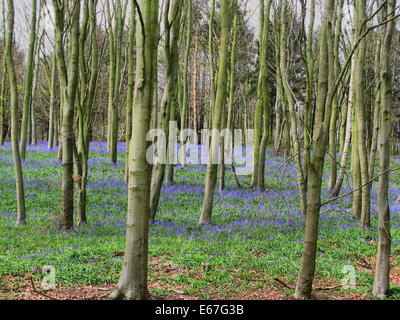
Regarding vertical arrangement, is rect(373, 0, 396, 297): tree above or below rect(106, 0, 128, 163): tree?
below

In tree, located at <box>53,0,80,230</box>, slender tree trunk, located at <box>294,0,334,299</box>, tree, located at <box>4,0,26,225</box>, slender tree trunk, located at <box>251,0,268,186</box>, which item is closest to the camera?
slender tree trunk, located at <box>294,0,334,299</box>

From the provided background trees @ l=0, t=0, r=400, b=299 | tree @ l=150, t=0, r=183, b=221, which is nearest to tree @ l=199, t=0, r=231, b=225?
background trees @ l=0, t=0, r=400, b=299

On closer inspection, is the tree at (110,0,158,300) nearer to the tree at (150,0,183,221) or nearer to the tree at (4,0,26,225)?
the tree at (150,0,183,221)

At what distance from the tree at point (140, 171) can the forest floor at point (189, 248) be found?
48 cm

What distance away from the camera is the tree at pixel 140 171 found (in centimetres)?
414

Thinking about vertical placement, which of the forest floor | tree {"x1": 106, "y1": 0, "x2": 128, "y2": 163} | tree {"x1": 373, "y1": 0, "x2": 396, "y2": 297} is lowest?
the forest floor

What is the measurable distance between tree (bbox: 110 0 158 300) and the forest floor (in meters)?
0.48

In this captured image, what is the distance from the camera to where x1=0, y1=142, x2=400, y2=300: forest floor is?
5.25 meters

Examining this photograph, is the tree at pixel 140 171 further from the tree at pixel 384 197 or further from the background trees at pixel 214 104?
the tree at pixel 384 197

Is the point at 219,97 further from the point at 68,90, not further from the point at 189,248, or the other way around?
the point at 189,248

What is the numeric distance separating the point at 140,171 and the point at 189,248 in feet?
11.9

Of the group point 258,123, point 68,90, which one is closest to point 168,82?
point 68,90

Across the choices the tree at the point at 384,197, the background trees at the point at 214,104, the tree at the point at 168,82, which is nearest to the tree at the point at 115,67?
the background trees at the point at 214,104
